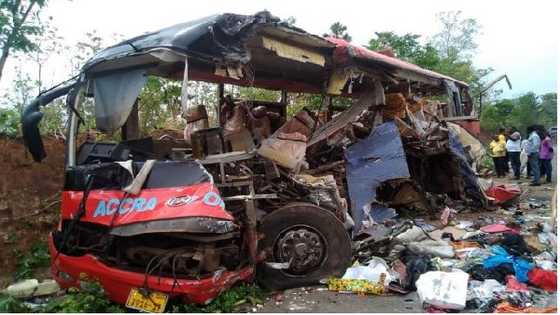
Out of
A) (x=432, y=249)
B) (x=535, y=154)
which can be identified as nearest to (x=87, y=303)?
(x=432, y=249)

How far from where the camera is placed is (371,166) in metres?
6.96

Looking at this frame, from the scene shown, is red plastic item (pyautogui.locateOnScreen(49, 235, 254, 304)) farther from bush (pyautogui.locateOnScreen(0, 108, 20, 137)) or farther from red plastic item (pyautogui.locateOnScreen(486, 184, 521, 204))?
red plastic item (pyautogui.locateOnScreen(486, 184, 521, 204))

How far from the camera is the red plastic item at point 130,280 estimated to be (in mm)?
3922

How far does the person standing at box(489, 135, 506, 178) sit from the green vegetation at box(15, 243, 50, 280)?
12759 millimetres

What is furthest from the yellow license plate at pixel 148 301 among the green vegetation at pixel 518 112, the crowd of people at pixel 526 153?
the green vegetation at pixel 518 112


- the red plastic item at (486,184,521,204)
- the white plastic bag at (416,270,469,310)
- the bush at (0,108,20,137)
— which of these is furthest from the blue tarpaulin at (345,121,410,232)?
the bush at (0,108,20,137)

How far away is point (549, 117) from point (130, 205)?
96.7 ft

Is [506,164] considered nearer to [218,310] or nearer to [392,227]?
[392,227]

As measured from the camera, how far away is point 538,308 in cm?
396

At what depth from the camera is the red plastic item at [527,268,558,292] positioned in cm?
443

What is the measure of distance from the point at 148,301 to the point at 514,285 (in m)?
3.39

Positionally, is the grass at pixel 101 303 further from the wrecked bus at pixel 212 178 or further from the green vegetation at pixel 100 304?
the wrecked bus at pixel 212 178

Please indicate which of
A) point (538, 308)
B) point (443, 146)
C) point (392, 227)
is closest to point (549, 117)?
point (443, 146)

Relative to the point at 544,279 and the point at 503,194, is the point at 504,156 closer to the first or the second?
the point at 503,194
